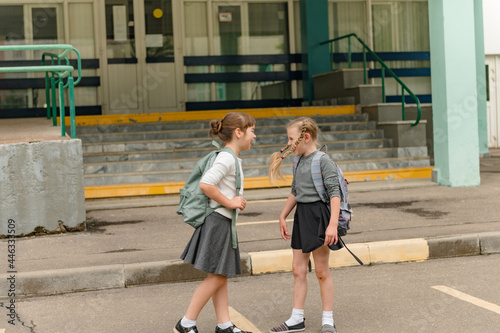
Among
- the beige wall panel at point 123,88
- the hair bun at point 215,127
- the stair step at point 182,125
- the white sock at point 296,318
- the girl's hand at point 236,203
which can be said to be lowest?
the white sock at point 296,318

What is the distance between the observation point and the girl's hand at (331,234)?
A: 4279 millimetres

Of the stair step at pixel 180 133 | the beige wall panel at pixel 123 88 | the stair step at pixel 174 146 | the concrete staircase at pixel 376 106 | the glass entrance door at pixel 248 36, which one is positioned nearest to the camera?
the stair step at pixel 174 146

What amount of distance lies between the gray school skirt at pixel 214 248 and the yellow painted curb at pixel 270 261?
201cm

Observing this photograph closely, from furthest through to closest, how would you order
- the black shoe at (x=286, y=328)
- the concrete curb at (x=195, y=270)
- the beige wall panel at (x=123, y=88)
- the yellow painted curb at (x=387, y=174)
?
the beige wall panel at (x=123, y=88)
the yellow painted curb at (x=387, y=174)
the concrete curb at (x=195, y=270)
the black shoe at (x=286, y=328)

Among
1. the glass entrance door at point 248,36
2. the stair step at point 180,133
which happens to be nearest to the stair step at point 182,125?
the stair step at point 180,133

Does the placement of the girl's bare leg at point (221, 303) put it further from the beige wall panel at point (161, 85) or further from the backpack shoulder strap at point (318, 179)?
the beige wall panel at point (161, 85)

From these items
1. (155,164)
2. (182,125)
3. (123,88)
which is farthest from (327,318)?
(123,88)

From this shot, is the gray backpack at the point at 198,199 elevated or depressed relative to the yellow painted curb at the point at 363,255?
elevated

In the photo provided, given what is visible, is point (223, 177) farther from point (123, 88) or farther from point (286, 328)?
point (123, 88)

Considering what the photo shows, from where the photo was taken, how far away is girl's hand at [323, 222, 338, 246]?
4.28 metres

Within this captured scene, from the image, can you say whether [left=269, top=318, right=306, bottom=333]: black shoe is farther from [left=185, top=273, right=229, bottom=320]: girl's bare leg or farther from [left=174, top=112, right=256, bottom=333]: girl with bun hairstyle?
[left=185, top=273, right=229, bottom=320]: girl's bare leg

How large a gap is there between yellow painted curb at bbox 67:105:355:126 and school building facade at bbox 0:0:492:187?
6.84 feet

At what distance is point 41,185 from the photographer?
7.84 meters

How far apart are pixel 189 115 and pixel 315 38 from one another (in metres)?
4.20
